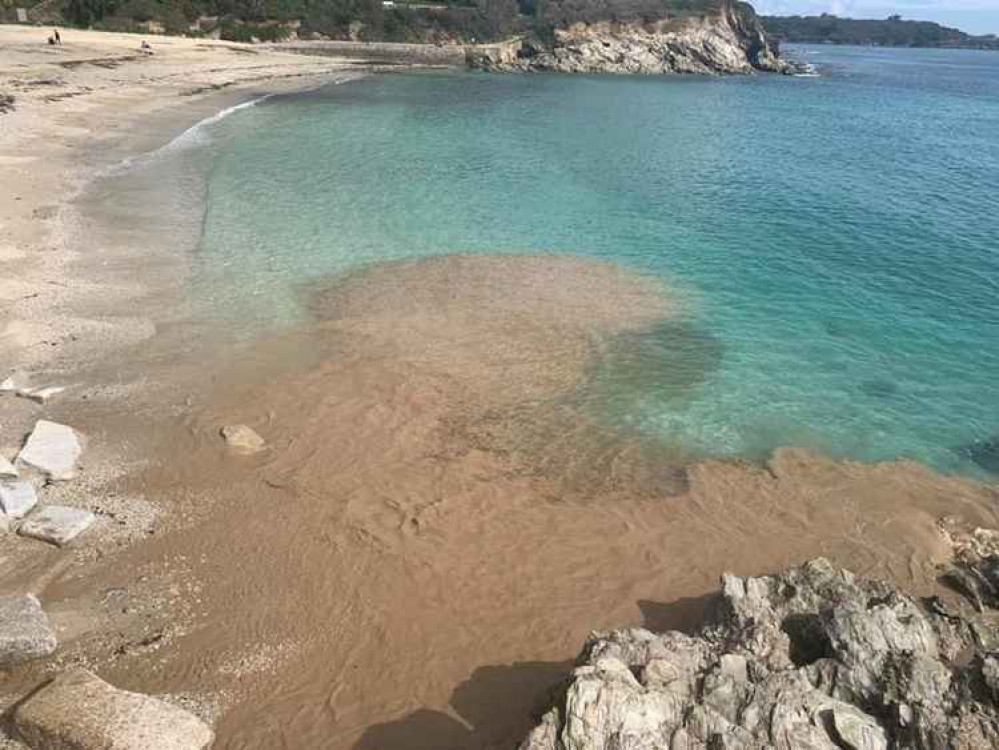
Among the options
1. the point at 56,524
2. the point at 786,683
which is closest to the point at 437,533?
the point at 56,524

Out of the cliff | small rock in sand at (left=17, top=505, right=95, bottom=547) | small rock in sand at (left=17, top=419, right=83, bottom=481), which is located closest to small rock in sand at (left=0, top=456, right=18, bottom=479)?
small rock in sand at (left=17, top=419, right=83, bottom=481)

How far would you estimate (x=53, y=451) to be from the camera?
1240 centimetres

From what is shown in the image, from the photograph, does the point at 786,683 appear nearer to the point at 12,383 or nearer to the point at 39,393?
the point at 39,393

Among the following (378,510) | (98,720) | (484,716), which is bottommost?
(378,510)

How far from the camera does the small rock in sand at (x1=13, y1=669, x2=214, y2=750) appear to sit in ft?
23.6

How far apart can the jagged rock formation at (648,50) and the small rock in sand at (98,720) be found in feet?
337

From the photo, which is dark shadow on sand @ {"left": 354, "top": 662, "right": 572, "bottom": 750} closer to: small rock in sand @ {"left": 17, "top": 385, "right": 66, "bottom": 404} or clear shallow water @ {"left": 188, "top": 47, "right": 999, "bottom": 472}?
clear shallow water @ {"left": 188, "top": 47, "right": 999, "bottom": 472}

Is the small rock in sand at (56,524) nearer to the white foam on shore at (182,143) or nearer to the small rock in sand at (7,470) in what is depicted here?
the small rock in sand at (7,470)

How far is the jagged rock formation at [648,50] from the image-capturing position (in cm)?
10688

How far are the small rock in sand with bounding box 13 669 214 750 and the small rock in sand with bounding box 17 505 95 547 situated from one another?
3.22 metres

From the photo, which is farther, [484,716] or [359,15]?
[359,15]

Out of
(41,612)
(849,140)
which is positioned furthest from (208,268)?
(849,140)

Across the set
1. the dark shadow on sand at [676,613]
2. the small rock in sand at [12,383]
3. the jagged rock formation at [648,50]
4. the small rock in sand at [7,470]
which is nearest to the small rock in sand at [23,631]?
the small rock in sand at [7,470]

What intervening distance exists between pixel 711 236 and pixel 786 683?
23.7 meters
